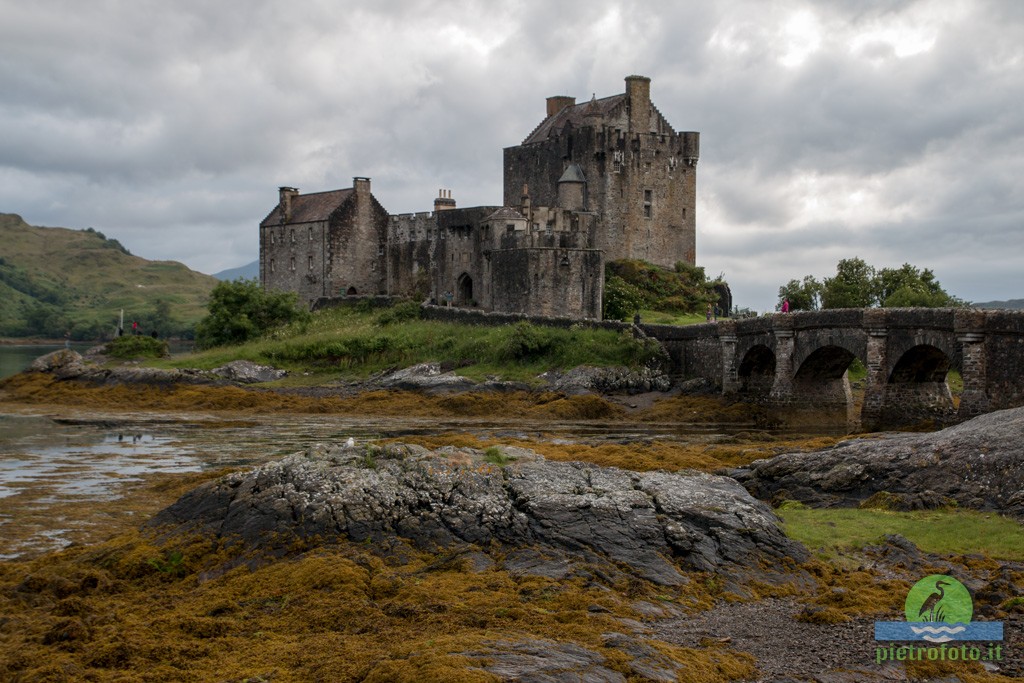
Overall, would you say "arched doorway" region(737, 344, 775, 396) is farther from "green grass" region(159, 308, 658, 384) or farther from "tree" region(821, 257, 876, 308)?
"tree" region(821, 257, 876, 308)

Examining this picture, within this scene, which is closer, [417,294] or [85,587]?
[85,587]

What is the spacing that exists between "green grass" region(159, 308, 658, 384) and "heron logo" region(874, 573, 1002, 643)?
111 ft

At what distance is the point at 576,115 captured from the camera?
71.4m

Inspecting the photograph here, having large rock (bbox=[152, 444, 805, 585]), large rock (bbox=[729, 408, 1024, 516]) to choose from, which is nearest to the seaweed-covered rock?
large rock (bbox=[729, 408, 1024, 516])

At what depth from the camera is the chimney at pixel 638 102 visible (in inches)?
2707

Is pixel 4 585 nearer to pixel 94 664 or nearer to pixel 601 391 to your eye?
pixel 94 664

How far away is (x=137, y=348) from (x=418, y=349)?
767 inches

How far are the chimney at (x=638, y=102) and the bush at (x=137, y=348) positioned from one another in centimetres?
3102

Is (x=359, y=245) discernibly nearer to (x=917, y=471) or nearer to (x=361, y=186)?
(x=361, y=186)

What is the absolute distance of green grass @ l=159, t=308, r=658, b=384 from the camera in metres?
50.6

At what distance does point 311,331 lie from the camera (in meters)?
63.5

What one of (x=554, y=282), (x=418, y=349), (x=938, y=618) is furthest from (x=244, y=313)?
(x=938, y=618)

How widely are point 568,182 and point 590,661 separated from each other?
187 feet

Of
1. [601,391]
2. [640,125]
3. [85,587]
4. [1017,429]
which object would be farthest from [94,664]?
[640,125]
